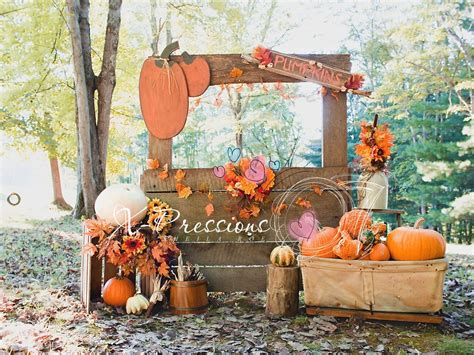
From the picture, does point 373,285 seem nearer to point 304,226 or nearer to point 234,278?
point 304,226

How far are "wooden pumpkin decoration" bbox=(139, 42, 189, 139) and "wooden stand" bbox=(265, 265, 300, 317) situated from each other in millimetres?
1521

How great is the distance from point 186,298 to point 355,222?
140 centimetres

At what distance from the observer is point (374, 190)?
12.6ft

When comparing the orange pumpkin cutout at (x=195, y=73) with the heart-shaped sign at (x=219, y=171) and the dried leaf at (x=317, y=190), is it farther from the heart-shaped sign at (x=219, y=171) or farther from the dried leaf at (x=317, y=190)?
the dried leaf at (x=317, y=190)

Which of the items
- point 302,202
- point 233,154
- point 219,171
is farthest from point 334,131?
point 219,171

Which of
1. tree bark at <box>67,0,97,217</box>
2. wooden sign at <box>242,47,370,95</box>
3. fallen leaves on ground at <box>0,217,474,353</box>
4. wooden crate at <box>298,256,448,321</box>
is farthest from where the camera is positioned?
tree bark at <box>67,0,97,217</box>

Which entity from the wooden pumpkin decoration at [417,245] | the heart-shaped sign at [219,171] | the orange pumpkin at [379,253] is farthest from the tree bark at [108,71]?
the wooden pumpkin decoration at [417,245]

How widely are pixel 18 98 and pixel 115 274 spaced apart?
306 inches

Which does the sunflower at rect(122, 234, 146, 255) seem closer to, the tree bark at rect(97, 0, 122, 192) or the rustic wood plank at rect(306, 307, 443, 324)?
the rustic wood plank at rect(306, 307, 443, 324)

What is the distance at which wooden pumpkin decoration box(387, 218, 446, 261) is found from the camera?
10.7 feet

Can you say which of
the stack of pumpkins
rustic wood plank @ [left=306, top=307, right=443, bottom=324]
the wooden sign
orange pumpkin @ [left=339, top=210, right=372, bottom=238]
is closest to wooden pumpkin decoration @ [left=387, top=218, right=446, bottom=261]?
the stack of pumpkins

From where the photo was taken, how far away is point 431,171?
43.5ft

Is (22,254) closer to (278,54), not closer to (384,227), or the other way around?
(278,54)

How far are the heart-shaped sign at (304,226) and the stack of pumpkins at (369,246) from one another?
0.27 feet
